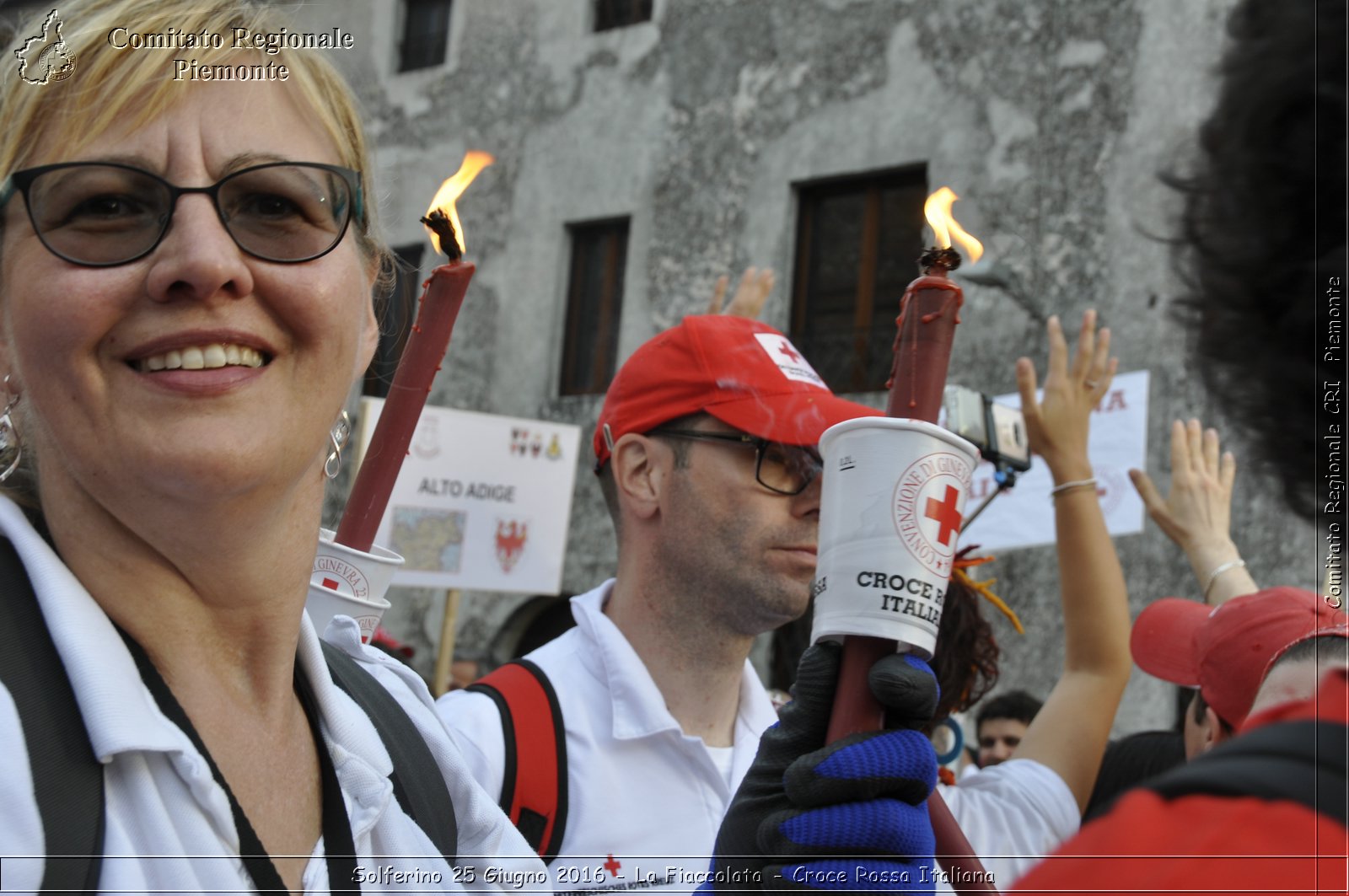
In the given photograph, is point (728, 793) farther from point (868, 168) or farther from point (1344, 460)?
→ point (868, 168)

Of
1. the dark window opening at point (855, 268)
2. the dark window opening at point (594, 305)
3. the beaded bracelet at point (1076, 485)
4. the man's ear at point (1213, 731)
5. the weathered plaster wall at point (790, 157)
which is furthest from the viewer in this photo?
the dark window opening at point (594, 305)

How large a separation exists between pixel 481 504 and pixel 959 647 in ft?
12.4

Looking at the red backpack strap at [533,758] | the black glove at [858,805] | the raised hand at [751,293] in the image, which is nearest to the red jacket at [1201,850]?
the black glove at [858,805]

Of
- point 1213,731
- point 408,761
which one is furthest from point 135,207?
point 1213,731

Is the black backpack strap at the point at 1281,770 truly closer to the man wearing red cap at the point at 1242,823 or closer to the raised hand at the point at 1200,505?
the man wearing red cap at the point at 1242,823

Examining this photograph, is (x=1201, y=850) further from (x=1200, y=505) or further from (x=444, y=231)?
(x=1200, y=505)

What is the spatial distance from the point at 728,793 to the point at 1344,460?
150 centimetres

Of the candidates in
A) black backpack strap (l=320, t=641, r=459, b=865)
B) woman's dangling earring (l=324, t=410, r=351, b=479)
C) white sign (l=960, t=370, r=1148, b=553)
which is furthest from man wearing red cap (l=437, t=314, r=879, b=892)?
white sign (l=960, t=370, r=1148, b=553)

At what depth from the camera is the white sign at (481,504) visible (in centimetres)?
625

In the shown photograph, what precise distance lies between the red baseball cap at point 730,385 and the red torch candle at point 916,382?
1031 millimetres

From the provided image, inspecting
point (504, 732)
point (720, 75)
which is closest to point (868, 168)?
point (720, 75)

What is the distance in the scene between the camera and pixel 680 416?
273 centimetres

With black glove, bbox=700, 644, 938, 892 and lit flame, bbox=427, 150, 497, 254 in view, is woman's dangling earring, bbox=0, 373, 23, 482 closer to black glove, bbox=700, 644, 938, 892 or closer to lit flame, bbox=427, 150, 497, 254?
lit flame, bbox=427, 150, 497, 254

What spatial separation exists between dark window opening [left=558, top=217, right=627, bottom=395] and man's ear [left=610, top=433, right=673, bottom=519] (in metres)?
8.87
